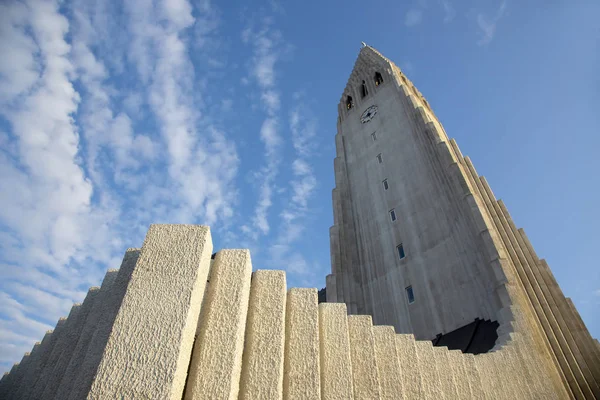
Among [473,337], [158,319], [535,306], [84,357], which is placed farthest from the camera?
[473,337]

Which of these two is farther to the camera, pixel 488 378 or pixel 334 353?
pixel 488 378

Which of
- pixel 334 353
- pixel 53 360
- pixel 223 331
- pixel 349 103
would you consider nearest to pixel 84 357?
pixel 53 360

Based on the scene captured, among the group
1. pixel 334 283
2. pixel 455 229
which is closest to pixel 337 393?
pixel 455 229

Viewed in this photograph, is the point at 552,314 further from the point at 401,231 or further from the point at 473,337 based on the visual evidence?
the point at 401,231

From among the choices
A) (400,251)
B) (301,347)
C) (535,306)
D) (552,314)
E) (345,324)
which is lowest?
(301,347)

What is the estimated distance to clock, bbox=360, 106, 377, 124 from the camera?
31531mm

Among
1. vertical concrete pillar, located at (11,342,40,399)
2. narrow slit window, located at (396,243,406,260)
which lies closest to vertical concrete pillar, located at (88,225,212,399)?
vertical concrete pillar, located at (11,342,40,399)

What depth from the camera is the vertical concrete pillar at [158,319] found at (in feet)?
10.0

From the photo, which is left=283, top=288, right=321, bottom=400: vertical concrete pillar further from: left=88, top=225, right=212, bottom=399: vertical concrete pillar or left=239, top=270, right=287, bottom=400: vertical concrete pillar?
left=88, top=225, right=212, bottom=399: vertical concrete pillar

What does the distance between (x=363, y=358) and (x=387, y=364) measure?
604 mm

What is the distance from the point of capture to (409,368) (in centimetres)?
580

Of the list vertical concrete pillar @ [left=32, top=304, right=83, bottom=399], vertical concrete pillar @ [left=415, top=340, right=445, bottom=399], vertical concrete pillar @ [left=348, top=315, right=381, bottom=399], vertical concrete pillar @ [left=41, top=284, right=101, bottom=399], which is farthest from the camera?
vertical concrete pillar @ [left=415, top=340, right=445, bottom=399]

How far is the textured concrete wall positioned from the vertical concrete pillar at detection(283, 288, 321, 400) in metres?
0.01

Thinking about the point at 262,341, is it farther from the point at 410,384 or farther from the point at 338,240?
the point at 338,240
